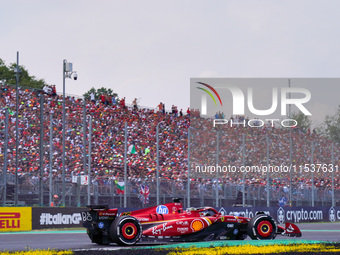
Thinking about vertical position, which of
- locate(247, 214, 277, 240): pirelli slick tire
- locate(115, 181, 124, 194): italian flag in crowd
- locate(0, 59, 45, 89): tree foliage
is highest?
locate(0, 59, 45, 89): tree foliage

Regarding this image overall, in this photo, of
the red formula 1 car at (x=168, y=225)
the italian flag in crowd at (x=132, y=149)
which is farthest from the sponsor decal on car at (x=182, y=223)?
the italian flag in crowd at (x=132, y=149)

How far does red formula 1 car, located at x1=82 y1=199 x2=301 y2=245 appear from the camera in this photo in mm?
17234

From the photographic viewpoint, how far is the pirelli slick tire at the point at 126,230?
17062 millimetres

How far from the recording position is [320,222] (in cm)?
4094

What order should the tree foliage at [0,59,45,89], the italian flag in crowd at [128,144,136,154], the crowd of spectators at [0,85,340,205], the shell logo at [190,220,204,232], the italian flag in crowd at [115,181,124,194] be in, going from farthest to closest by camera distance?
the tree foliage at [0,59,45,89], the italian flag in crowd at [128,144,136,154], the crowd of spectators at [0,85,340,205], the italian flag in crowd at [115,181,124,194], the shell logo at [190,220,204,232]

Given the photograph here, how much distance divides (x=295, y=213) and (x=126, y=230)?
78.4 ft

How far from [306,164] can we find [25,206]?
Result: 23.4 meters

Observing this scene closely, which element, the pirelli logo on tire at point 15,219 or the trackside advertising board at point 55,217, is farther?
the trackside advertising board at point 55,217

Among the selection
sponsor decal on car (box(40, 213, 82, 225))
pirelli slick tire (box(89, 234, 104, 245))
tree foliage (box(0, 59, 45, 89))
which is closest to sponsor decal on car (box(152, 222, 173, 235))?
pirelli slick tire (box(89, 234, 104, 245))

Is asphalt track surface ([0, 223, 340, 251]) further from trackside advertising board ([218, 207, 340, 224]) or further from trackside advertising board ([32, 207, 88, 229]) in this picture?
trackside advertising board ([218, 207, 340, 224])

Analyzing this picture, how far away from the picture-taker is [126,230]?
17.2 m

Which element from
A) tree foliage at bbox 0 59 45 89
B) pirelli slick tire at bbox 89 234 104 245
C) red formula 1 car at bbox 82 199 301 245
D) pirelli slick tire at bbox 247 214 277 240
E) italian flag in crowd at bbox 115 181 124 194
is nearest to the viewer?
red formula 1 car at bbox 82 199 301 245

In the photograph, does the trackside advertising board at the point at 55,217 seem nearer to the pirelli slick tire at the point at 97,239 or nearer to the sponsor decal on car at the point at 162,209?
the pirelli slick tire at the point at 97,239

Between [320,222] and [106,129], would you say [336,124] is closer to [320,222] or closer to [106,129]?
[320,222]
